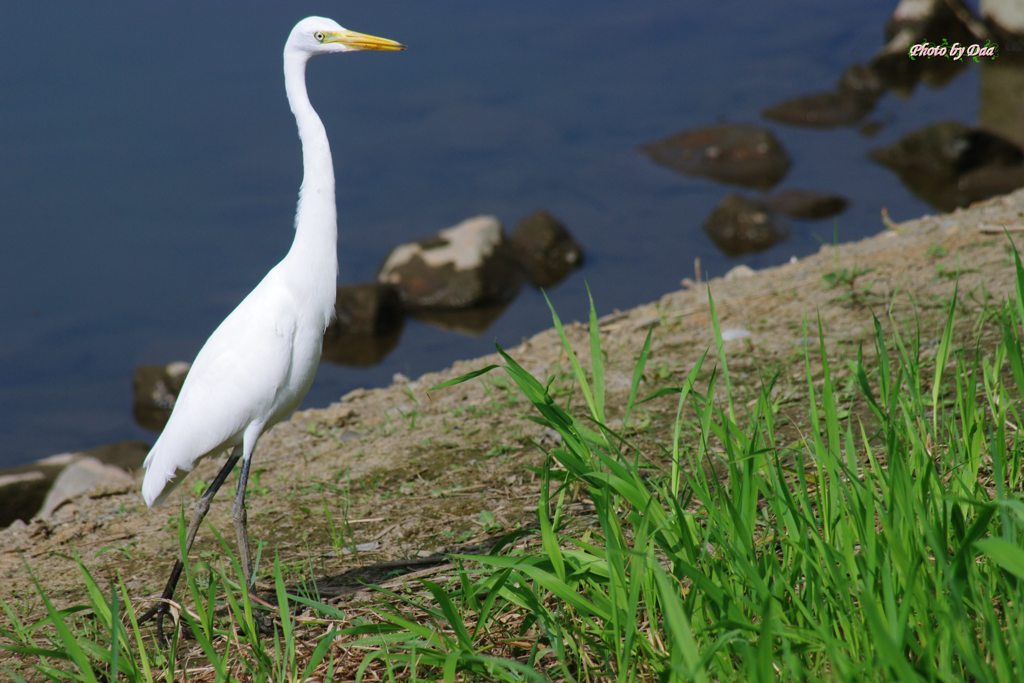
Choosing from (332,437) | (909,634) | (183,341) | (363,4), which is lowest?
(183,341)

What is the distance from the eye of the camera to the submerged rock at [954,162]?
11703 mm

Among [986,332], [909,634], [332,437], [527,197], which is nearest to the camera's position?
[909,634]

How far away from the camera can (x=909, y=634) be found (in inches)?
84.4

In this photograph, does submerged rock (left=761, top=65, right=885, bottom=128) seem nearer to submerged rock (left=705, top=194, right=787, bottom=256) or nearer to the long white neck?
submerged rock (left=705, top=194, right=787, bottom=256)

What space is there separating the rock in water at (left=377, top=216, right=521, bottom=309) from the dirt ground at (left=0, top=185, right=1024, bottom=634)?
12.3 ft

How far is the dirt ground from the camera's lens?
374cm

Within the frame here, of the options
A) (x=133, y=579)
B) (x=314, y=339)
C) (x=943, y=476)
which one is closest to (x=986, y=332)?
Answer: (x=943, y=476)

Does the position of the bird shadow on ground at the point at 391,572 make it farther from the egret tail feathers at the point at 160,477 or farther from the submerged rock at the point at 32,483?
the submerged rock at the point at 32,483

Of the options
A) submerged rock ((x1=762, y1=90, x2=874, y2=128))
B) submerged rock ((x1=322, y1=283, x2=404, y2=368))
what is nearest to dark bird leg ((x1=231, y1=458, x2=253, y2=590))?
submerged rock ((x1=322, y1=283, x2=404, y2=368))

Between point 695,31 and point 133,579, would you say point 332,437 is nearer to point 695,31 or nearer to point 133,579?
point 133,579

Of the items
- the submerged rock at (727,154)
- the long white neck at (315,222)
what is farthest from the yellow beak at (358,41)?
the submerged rock at (727,154)

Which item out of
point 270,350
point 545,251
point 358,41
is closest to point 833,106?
point 545,251

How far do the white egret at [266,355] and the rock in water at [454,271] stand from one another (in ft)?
20.6

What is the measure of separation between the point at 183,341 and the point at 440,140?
167 inches
